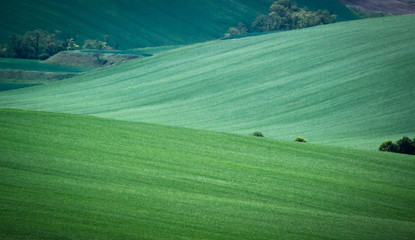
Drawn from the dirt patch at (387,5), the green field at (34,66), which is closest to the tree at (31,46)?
the green field at (34,66)

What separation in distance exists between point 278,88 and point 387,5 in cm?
9779

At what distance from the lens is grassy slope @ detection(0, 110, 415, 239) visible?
10.7 metres

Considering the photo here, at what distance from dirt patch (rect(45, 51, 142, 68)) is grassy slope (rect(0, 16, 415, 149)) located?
400cm

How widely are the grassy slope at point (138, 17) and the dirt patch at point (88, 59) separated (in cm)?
3041

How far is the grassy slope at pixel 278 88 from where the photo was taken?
31.8 metres

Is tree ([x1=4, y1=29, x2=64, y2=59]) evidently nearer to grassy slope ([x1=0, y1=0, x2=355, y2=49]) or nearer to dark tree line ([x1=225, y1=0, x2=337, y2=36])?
grassy slope ([x1=0, y1=0, x2=355, y2=49])

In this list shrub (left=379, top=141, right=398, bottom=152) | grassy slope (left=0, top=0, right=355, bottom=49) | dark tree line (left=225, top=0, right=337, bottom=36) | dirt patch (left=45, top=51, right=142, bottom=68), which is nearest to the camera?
shrub (left=379, top=141, right=398, bottom=152)

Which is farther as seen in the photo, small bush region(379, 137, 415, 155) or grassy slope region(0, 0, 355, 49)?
grassy slope region(0, 0, 355, 49)

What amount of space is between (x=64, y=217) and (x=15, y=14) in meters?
89.6

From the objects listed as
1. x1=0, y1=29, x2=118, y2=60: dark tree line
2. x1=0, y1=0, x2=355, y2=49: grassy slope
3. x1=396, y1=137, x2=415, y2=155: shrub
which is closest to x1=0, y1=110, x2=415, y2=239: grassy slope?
x1=396, y1=137, x2=415, y2=155: shrub

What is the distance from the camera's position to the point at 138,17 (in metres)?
110

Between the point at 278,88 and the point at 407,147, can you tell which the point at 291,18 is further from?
the point at 407,147

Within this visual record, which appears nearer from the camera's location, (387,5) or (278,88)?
(278,88)

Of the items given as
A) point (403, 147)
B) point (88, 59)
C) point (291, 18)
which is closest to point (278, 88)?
point (403, 147)
